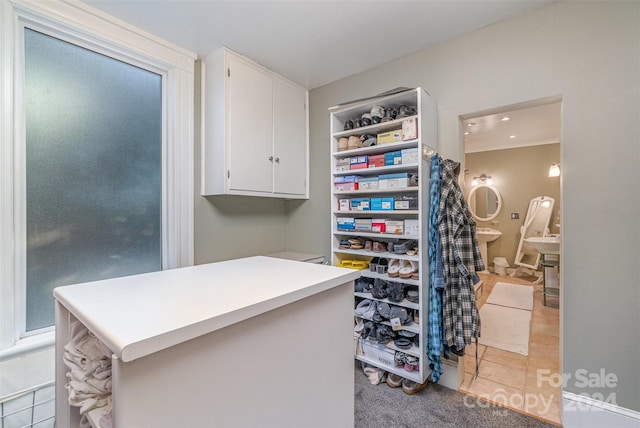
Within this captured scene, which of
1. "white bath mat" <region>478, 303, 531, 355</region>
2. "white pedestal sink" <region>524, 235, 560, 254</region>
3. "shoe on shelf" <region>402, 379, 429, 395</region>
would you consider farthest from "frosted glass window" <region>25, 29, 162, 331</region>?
"white pedestal sink" <region>524, 235, 560, 254</region>

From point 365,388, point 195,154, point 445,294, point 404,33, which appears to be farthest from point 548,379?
point 195,154

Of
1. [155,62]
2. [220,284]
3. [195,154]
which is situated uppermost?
[155,62]

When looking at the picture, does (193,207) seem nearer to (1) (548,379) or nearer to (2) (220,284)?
(2) (220,284)

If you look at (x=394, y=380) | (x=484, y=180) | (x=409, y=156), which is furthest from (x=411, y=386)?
(x=484, y=180)

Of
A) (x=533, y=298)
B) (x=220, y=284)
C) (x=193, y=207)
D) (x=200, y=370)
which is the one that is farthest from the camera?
(x=533, y=298)

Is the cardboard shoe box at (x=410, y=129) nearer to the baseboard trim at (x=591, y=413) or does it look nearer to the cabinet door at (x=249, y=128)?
the cabinet door at (x=249, y=128)

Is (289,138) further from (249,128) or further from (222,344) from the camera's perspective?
(222,344)

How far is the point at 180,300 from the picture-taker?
0.74 m

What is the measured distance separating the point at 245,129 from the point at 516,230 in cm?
507

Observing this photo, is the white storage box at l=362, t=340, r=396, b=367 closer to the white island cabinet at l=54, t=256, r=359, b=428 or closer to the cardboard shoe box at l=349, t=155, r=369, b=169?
the white island cabinet at l=54, t=256, r=359, b=428

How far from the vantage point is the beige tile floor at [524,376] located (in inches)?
67.9

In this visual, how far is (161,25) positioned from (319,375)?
2.21m

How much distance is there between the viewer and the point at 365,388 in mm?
1907

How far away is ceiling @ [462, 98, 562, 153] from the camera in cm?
330
